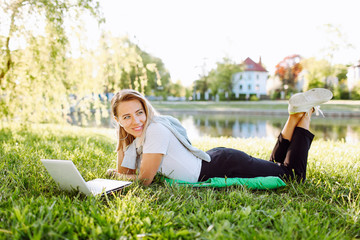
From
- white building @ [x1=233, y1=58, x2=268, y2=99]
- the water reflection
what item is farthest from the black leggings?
white building @ [x1=233, y1=58, x2=268, y2=99]

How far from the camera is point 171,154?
240 cm

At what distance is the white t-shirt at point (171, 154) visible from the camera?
7.33 ft

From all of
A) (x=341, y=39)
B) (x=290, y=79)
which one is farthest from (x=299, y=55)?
(x=341, y=39)

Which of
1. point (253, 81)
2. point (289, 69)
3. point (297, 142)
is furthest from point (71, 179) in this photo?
point (289, 69)

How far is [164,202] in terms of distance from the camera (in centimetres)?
202

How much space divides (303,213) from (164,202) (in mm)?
925

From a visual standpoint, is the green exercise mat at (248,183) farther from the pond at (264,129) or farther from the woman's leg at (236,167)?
the pond at (264,129)

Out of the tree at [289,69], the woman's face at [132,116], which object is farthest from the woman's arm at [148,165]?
the tree at [289,69]

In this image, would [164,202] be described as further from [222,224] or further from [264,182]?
[264,182]

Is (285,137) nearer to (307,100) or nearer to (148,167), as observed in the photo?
(307,100)

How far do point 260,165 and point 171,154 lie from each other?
2.69ft

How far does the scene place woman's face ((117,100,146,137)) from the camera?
2338 millimetres

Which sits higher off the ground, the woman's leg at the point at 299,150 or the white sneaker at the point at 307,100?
the white sneaker at the point at 307,100

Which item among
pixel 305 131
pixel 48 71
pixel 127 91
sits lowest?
pixel 305 131
